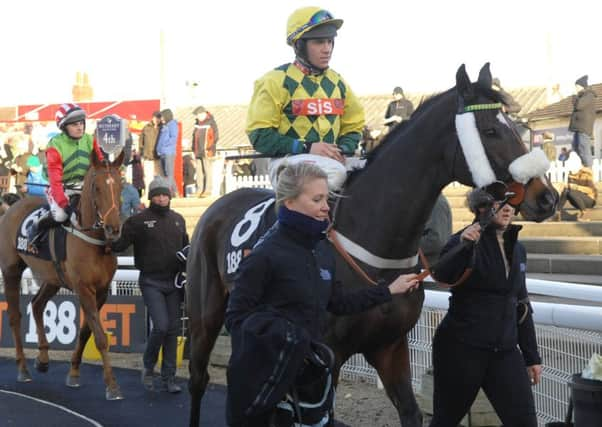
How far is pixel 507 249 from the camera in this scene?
462 cm

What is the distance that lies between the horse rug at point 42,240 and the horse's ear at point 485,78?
5.17m

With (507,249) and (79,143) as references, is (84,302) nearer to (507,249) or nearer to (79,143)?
(79,143)

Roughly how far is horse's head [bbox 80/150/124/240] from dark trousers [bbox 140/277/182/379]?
2.44 feet

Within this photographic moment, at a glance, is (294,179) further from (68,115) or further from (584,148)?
(584,148)

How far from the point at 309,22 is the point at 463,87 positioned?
1068mm

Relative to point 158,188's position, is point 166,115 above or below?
above

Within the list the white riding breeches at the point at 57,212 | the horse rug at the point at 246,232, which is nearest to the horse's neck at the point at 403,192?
the horse rug at the point at 246,232

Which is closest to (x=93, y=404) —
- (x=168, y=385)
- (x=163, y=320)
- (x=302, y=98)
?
(x=168, y=385)

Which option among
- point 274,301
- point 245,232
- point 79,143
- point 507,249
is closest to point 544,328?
point 507,249

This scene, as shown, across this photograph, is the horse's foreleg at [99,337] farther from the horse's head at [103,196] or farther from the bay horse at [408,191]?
the bay horse at [408,191]

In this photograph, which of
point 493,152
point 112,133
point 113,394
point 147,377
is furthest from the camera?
point 112,133

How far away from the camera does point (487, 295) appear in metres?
4.54

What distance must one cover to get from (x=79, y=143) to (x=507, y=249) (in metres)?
5.04

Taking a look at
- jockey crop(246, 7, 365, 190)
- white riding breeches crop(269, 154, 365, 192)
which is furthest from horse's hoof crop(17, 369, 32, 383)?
white riding breeches crop(269, 154, 365, 192)
